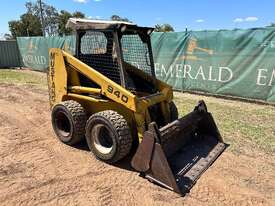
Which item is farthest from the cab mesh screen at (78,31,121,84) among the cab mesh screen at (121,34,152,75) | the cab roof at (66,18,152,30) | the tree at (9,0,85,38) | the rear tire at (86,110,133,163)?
the tree at (9,0,85,38)

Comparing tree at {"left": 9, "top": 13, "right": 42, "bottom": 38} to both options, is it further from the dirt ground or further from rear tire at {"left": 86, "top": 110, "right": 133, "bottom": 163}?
rear tire at {"left": 86, "top": 110, "right": 133, "bottom": 163}

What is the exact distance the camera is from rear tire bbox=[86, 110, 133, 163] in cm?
419

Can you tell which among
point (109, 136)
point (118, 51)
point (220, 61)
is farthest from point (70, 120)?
point (220, 61)

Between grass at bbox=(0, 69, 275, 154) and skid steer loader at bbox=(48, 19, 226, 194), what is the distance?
66 centimetres

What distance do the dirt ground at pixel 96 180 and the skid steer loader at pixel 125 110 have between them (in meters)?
0.17

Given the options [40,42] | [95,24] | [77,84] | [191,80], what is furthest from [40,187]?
[40,42]

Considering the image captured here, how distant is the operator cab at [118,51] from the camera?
14.8ft

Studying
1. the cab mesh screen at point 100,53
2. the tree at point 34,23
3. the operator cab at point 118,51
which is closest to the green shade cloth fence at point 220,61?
the operator cab at point 118,51

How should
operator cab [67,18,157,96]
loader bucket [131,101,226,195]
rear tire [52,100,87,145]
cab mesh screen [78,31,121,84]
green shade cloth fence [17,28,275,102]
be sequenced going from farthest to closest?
green shade cloth fence [17,28,275,102] < rear tire [52,100,87,145] < cab mesh screen [78,31,121,84] < operator cab [67,18,157,96] < loader bucket [131,101,226,195]

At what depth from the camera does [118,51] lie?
4477mm

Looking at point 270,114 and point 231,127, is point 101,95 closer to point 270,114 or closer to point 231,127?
point 231,127

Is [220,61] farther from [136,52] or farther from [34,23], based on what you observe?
[34,23]

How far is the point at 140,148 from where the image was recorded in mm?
3873

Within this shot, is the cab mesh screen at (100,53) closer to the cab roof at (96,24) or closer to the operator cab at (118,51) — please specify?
the operator cab at (118,51)
